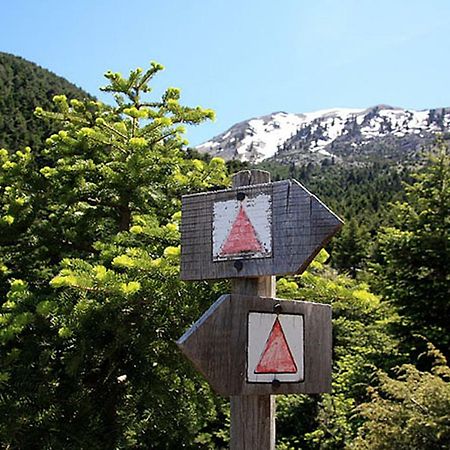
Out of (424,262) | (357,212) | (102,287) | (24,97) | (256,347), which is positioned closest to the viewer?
(256,347)

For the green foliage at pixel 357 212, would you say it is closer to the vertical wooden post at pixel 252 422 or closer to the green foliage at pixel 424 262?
the vertical wooden post at pixel 252 422

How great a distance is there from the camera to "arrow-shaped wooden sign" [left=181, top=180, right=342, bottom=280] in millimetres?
2016

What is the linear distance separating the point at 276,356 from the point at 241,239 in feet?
1.44

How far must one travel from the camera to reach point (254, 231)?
2082 mm

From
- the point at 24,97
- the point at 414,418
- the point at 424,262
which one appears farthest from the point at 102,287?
the point at 24,97

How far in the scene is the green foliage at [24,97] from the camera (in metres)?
37.3

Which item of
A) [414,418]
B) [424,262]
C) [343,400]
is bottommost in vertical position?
[343,400]

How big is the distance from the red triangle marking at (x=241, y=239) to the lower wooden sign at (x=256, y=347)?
180 mm

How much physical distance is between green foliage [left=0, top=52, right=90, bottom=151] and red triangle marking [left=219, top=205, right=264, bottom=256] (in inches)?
→ 853

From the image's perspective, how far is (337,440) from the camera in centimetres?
765

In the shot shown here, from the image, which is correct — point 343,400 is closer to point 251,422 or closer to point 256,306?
point 251,422

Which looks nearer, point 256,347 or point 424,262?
point 256,347

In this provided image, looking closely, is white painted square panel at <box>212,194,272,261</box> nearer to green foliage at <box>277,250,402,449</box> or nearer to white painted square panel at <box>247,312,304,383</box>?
white painted square panel at <box>247,312,304,383</box>

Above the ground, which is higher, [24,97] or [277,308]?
[24,97]
